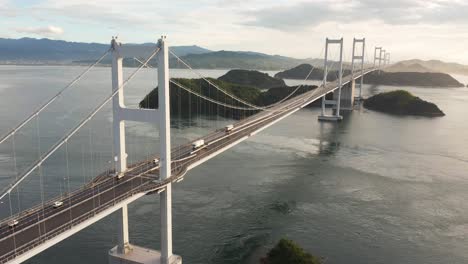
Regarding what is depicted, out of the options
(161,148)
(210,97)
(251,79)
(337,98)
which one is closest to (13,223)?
(161,148)

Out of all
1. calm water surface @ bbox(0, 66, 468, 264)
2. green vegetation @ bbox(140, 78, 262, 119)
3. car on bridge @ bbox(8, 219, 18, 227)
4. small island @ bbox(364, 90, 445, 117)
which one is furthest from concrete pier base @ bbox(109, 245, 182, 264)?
small island @ bbox(364, 90, 445, 117)

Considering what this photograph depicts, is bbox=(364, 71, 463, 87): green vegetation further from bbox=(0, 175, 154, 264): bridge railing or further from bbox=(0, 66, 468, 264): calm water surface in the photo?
bbox=(0, 175, 154, 264): bridge railing

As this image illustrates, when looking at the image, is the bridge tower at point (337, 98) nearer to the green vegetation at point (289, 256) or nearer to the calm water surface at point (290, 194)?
the calm water surface at point (290, 194)

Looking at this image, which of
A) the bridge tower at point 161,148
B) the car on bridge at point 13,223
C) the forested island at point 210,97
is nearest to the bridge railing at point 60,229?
the car on bridge at point 13,223

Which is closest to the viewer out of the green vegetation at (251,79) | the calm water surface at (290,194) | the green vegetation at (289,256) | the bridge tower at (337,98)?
the green vegetation at (289,256)

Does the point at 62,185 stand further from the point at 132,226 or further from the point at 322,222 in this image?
the point at 322,222

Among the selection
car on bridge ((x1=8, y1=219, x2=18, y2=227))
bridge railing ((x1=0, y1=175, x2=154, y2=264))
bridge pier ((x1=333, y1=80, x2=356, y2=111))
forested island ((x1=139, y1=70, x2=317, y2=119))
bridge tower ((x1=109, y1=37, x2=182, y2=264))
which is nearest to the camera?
bridge railing ((x1=0, y1=175, x2=154, y2=264))

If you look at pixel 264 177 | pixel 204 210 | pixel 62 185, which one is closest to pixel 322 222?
pixel 204 210
